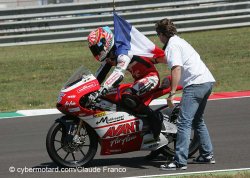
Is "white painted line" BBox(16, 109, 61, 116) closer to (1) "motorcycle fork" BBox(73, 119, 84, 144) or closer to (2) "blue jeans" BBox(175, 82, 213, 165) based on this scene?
(1) "motorcycle fork" BBox(73, 119, 84, 144)

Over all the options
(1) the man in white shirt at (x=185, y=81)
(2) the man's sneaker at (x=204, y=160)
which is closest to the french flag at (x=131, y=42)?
(1) the man in white shirt at (x=185, y=81)

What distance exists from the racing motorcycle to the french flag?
0.47 metres

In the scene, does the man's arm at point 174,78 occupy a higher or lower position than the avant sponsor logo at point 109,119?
higher

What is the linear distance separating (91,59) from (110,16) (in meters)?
3.30

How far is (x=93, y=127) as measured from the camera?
25.9ft

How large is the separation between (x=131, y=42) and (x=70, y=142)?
1.42m

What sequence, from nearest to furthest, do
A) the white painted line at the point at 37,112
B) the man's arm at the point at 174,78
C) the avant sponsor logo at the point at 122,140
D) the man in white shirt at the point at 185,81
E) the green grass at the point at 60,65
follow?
the man's arm at the point at 174,78, the man in white shirt at the point at 185,81, the avant sponsor logo at the point at 122,140, the white painted line at the point at 37,112, the green grass at the point at 60,65

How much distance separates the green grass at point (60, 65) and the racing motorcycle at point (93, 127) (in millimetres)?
5649

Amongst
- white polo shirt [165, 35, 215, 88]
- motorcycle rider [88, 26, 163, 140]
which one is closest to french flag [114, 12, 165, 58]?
motorcycle rider [88, 26, 163, 140]

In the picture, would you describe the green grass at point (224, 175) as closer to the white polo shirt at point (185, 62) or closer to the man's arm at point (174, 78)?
the man's arm at point (174, 78)

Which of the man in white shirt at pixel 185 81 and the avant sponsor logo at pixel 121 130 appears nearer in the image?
the man in white shirt at pixel 185 81

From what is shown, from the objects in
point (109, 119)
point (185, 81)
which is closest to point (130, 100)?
point (109, 119)

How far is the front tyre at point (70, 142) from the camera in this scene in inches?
310

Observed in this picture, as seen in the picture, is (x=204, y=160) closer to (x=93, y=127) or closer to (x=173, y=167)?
(x=173, y=167)
